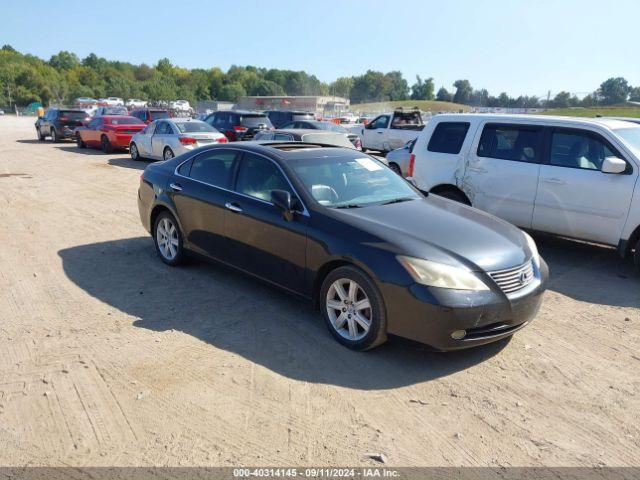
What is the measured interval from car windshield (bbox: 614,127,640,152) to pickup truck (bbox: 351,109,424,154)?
12247 mm

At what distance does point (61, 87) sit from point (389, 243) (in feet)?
424

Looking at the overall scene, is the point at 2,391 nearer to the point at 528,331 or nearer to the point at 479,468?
the point at 479,468

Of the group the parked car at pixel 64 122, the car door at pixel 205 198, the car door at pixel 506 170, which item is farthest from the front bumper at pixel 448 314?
the parked car at pixel 64 122

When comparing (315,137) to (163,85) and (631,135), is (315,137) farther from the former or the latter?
(163,85)

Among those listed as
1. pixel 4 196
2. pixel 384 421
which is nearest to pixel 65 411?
pixel 384 421

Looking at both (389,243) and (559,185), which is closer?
(389,243)

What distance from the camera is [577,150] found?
6617mm

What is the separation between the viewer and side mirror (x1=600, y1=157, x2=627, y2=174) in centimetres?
602

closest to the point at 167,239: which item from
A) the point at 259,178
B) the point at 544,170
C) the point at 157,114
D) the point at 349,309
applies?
the point at 259,178

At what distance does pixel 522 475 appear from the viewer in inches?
114

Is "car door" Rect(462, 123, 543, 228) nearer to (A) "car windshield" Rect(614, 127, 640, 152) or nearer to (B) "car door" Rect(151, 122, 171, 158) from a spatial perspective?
(A) "car windshield" Rect(614, 127, 640, 152)

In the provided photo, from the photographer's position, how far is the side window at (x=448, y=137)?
7672mm

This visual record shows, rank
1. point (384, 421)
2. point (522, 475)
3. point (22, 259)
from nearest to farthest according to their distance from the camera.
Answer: point (522, 475), point (384, 421), point (22, 259)

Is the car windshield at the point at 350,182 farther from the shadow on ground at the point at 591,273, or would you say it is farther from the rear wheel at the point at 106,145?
the rear wheel at the point at 106,145
